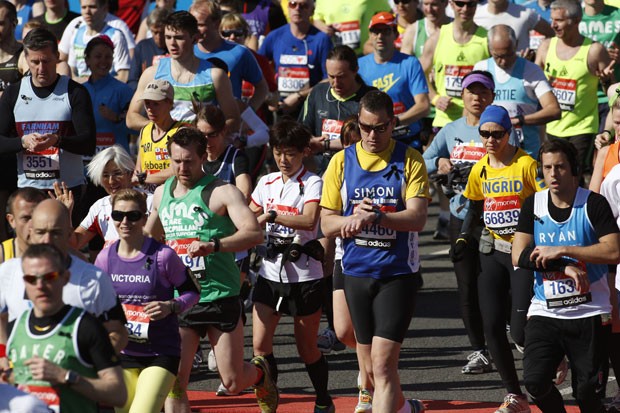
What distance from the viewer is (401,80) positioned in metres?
12.0

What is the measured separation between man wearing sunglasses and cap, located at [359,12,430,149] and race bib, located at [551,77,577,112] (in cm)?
147

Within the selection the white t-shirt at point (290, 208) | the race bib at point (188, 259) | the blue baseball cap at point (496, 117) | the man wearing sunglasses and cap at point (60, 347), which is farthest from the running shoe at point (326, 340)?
the man wearing sunglasses and cap at point (60, 347)

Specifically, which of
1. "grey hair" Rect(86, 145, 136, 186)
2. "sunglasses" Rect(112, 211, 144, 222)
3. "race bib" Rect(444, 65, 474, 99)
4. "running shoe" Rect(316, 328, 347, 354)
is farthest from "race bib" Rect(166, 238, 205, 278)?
"race bib" Rect(444, 65, 474, 99)

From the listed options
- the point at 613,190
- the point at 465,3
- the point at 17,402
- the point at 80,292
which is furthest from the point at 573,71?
the point at 17,402

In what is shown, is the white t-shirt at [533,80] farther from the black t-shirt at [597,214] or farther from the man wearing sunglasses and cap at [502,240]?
the black t-shirt at [597,214]

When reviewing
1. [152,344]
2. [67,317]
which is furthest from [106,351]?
[152,344]

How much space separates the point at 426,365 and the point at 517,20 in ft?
14.7

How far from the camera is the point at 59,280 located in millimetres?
5957

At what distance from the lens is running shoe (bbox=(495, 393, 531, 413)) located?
8.90 m

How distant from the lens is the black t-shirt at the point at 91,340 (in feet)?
19.5

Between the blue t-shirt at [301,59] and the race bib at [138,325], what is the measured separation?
601 cm

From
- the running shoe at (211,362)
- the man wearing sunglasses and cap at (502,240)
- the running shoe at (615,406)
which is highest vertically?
the man wearing sunglasses and cap at (502,240)

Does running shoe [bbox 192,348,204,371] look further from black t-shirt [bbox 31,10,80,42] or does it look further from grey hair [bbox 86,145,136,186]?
black t-shirt [bbox 31,10,80,42]

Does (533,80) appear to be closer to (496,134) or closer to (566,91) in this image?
(566,91)
